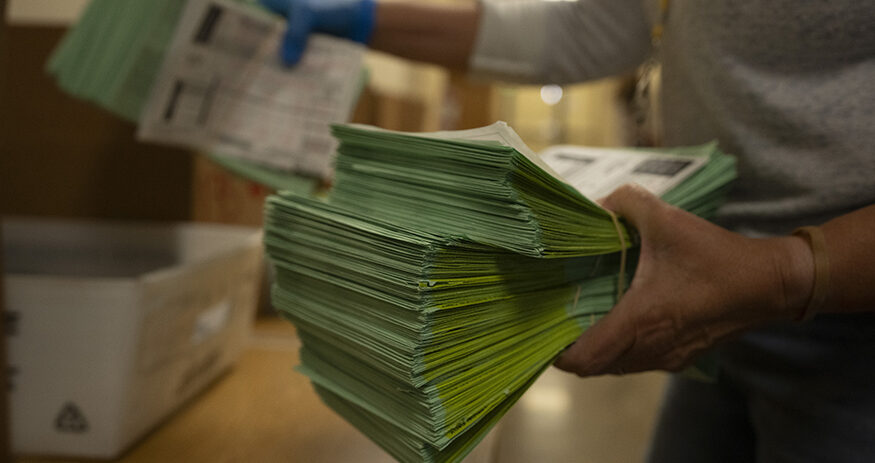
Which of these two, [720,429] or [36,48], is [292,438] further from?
[36,48]

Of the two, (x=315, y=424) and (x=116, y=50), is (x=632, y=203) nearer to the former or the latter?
(x=315, y=424)

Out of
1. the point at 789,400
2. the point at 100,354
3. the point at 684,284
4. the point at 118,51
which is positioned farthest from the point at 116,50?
the point at 789,400

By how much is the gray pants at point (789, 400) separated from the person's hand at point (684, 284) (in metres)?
0.15

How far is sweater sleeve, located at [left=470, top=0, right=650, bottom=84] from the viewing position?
0.88 m

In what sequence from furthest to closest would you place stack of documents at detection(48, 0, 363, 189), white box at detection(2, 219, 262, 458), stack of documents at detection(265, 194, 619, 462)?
stack of documents at detection(48, 0, 363, 189) → white box at detection(2, 219, 262, 458) → stack of documents at detection(265, 194, 619, 462)

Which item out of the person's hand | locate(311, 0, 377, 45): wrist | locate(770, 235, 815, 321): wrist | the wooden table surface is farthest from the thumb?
locate(311, 0, 377, 45): wrist

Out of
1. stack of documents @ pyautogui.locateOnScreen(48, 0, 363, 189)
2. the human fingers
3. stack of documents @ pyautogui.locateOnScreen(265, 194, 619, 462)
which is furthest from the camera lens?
stack of documents @ pyautogui.locateOnScreen(48, 0, 363, 189)

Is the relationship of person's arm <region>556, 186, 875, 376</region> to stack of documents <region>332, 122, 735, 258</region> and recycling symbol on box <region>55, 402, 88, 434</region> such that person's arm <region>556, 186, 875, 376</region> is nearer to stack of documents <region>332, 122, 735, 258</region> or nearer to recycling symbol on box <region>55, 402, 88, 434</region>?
stack of documents <region>332, 122, 735, 258</region>

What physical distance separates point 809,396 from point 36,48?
4.72 ft

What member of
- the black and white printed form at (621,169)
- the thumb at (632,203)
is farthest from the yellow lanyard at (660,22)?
the thumb at (632,203)

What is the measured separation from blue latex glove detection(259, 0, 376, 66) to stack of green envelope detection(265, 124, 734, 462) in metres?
0.43

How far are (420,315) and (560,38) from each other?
0.64 m

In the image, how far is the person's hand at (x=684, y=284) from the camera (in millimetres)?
501

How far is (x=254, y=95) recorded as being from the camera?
94cm
